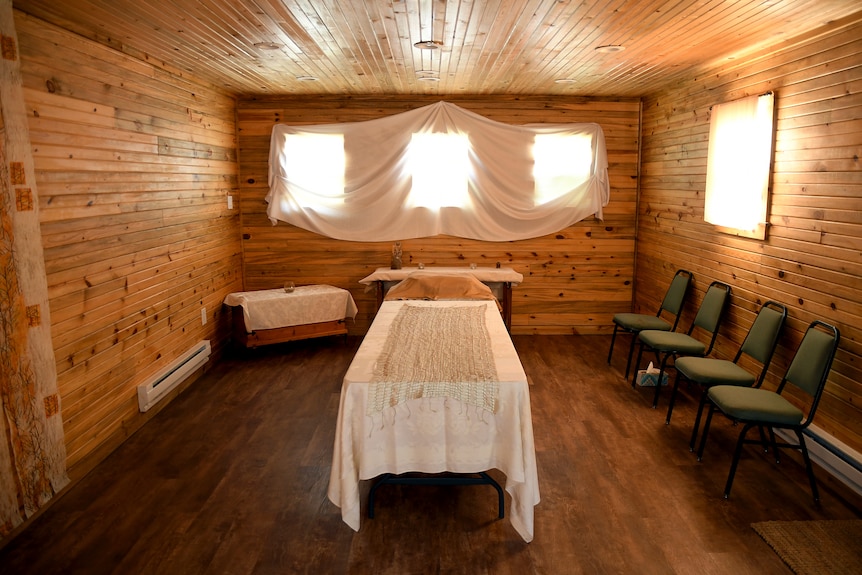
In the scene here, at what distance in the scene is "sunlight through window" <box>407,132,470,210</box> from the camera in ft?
18.6

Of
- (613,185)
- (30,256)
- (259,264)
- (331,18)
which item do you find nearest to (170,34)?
(331,18)

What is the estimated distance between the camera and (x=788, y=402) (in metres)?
2.98

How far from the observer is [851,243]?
3002 mm

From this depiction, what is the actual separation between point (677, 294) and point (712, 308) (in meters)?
0.57

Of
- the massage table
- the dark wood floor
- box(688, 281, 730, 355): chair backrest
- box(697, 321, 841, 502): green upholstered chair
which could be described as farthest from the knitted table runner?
box(688, 281, 730, 355): chair backrest

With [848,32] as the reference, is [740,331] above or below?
below

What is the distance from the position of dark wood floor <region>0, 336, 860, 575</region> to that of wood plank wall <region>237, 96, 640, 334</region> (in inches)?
80.1

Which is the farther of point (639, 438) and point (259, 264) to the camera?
point (259, 264)

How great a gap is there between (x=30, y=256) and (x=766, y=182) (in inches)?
155

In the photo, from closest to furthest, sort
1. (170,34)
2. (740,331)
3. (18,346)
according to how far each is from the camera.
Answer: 1. (18,346)
2. (170,34)
3. (740,331)

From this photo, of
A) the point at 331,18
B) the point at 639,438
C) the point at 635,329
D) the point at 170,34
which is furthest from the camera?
the point at 635,329

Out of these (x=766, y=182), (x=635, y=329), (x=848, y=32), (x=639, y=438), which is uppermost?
(x=848, y=32)

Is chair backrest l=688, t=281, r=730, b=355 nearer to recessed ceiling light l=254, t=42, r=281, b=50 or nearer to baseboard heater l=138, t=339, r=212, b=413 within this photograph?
recessed ceiling light l=254, t=42, r=281, b=50

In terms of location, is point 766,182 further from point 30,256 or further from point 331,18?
point 30,256
